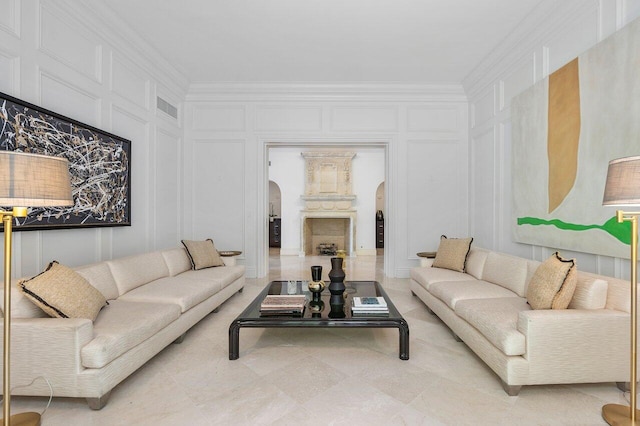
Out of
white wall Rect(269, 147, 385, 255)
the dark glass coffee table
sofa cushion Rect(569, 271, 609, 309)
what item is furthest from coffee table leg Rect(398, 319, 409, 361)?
white wall Rect(269, 147, 385, 255)

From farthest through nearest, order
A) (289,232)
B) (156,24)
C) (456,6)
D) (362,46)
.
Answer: (289,232) → (362,46) → (156,24) → (456,6)

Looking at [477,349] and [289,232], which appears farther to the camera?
[289,232]

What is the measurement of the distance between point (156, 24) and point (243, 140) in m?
2.02

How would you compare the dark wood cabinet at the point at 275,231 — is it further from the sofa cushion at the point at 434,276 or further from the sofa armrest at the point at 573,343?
the sofa armrest at the point at 573,343

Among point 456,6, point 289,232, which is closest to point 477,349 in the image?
point 456,6

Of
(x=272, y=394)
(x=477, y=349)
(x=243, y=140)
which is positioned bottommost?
(x=272, y=394)

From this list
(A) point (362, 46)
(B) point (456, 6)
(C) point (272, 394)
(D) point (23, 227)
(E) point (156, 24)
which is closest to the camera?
(C) point (272, 394)

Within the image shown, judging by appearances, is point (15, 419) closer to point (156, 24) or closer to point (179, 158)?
point (156, 24)

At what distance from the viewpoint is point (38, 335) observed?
1.71 metres

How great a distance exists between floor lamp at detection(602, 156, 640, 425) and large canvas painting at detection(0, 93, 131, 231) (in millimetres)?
→ 3717

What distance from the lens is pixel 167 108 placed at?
4.59 metres

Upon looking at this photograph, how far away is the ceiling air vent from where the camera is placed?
14.4ft

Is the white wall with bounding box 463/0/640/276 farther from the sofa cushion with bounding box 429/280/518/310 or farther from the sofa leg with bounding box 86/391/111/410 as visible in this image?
the sofa leg with bounding box 86/391/111/410

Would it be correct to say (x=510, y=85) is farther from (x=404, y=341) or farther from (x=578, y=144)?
(x=404, y=341)
